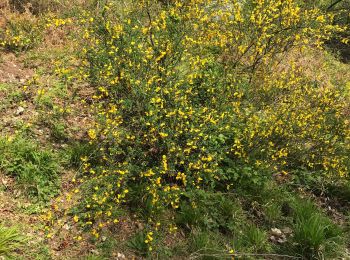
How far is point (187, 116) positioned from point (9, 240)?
7.87 feet

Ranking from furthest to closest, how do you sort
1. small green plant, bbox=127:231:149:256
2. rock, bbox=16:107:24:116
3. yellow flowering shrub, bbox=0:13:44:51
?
yellow flowering shrub, bbox=0:13:44:51
rock, bbox=16:107:24:116
small green plant, bbox=127:231:149:256

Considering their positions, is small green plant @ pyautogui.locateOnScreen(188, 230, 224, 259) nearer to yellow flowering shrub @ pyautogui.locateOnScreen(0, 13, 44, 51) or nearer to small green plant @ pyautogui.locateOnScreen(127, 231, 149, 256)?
small green plant @ pyautogui.locateOnScreen(127, 231, 149, 256)

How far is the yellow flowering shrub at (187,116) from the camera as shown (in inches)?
160

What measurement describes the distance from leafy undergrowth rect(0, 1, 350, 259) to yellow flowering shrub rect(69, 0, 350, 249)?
2 centimetres

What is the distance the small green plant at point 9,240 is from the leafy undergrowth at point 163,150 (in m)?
0.02

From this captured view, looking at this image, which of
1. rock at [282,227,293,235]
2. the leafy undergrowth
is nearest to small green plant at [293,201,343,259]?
the leafy undergrowth

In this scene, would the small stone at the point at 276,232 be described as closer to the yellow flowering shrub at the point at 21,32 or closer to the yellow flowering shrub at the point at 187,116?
the yellow flowering shrub at the point at 187,116

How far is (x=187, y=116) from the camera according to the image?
4.39 metres

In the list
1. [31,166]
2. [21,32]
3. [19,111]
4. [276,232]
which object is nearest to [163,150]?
[31,166]

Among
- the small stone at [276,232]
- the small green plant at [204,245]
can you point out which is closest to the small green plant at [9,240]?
the small green plant at [204,245]

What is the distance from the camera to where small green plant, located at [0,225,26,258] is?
10.3ft

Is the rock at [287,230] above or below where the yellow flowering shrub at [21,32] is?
below

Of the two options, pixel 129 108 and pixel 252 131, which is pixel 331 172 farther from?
pixel 129 108

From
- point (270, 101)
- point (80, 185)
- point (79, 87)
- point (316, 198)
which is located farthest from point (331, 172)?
point (79, 87)
